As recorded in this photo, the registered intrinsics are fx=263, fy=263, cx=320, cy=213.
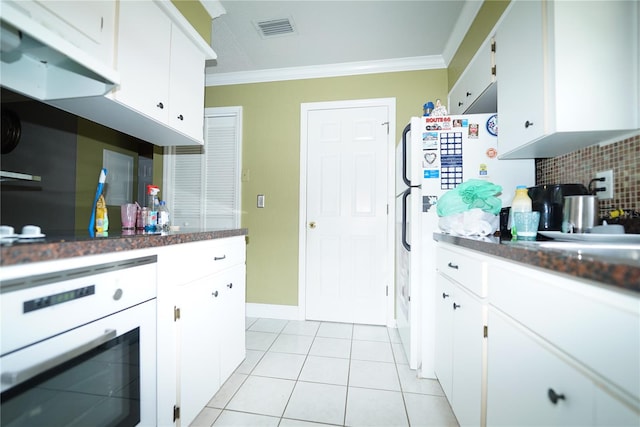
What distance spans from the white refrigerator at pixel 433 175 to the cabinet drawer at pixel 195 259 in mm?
1157

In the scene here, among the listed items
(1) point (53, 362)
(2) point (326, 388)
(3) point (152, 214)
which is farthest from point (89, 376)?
(2) point (326, 388)

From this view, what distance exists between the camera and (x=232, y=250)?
1.58 meters

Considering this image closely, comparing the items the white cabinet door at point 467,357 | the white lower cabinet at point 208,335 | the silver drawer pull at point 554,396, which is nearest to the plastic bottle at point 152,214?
the white lower cabinet at point 208,335

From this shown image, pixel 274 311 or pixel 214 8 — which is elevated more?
pixel 214 8

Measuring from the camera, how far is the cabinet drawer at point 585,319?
468 mm

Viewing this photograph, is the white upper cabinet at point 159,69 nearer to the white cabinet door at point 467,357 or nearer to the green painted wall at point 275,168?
the green painted wall at point 275,168

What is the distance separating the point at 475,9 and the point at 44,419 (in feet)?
9.52

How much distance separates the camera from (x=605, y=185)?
4.09 ft

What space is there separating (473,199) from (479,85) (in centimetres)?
92

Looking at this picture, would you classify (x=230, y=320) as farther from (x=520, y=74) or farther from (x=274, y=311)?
(x=520, y=74)

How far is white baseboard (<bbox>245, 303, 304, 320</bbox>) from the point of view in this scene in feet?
8.84

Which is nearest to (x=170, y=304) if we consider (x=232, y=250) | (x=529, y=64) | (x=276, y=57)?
(x=232, y=250)

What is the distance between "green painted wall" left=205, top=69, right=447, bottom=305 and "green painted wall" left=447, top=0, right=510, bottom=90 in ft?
2.28

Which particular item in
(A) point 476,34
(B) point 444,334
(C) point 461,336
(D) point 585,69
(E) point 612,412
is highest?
(A) point 476,34
